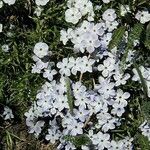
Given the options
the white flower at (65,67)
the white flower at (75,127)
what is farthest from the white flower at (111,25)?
the white flower at (75,127)

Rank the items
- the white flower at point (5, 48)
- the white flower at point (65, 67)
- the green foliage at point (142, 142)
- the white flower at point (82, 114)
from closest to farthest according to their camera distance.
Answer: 1. the green foliage at point (142, 142)
2. the white flower at point (82, 114)
3. the white flower at point (65, 67)
4. the white flower at point (5, 48)

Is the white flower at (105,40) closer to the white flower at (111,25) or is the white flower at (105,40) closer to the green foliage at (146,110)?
the white flower at (111,25)

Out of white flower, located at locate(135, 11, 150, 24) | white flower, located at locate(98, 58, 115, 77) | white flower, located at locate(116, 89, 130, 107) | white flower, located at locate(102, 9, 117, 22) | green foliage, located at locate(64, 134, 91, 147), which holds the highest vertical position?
white flower, located at locate(102, 9, 117, 22)

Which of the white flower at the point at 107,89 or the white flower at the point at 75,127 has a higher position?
the white flower at the point at 107,89

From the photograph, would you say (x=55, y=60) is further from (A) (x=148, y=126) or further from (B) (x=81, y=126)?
(A) (x=148, y=126)

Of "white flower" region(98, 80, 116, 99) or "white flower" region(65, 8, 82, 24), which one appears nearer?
"white flower" region(98, 80, 116, 99)

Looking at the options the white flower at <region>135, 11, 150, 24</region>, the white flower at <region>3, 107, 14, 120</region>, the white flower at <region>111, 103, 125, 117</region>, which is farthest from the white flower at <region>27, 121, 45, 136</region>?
the white flower at <region>135, 11, 150, 24</region>

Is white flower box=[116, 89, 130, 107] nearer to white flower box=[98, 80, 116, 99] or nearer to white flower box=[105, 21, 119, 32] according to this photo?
white flower box=[98, 80, 116, 99]

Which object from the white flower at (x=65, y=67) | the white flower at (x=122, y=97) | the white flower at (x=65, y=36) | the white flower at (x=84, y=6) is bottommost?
the white flower at (x=122, y=97)

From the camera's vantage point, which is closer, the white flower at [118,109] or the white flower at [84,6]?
the white flower at [118,109]
